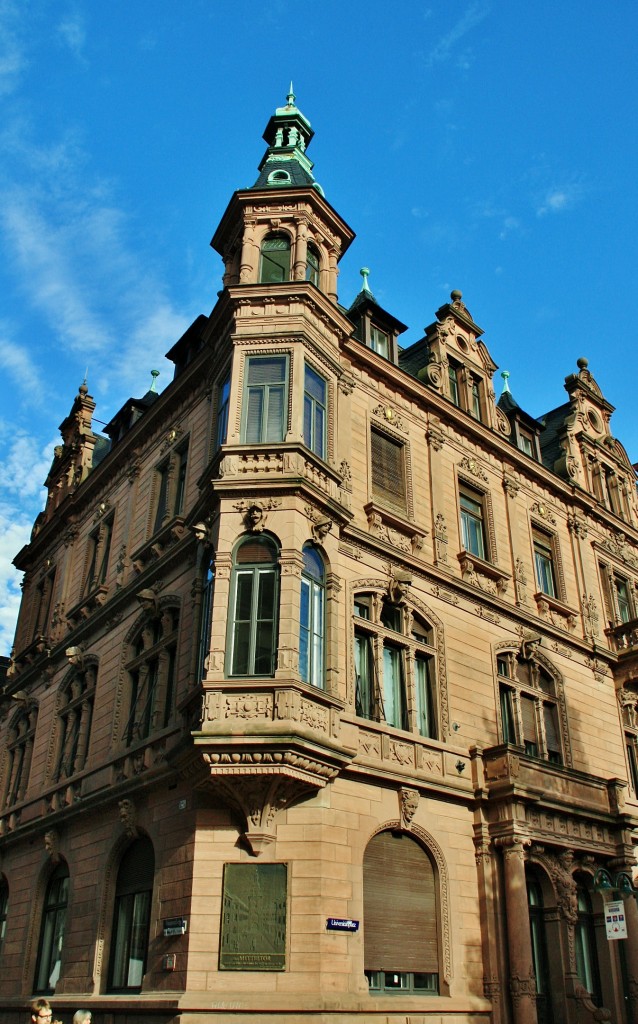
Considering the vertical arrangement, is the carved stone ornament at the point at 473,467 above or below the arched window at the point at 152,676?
above

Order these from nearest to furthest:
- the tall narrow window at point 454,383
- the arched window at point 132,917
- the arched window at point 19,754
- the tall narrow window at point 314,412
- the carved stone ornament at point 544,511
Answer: the arched window at point 132,917, the tall narrow window at point 314,412, the tall narrow window at point 454,383, the carved stone ornament at point 544,511, the arched window at point 19,754

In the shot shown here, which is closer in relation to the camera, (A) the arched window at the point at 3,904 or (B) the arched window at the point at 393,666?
(B) the arched window at the point at 393,666

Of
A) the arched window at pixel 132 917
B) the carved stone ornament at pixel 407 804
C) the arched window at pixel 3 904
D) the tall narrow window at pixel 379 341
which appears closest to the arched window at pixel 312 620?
the carved stone ornament at pixel 407 804

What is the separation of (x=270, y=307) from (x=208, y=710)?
33.2 feet

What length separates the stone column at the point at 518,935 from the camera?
19.6 metres

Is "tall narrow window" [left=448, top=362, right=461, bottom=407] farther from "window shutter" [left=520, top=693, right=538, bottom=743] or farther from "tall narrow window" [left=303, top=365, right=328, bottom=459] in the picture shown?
"window shutter" [left=520, top=693, right=538, bottom=743]

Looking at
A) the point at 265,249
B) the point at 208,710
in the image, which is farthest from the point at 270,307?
the point at 208,710

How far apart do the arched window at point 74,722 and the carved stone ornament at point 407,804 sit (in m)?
9.91

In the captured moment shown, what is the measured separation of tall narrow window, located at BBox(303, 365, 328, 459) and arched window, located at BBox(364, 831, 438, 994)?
28.9 ft

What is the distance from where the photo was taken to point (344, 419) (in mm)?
23812

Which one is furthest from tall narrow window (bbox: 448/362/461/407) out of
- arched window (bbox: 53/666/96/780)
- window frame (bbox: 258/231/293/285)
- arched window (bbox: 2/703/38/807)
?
arched window (bbox: 2/703/38/807)

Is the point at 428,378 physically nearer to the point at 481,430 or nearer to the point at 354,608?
the point at 481,430

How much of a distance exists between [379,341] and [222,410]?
6.18 metres

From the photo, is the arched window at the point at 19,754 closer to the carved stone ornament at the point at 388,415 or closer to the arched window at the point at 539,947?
the carved stone ornament at the point at 388,415
